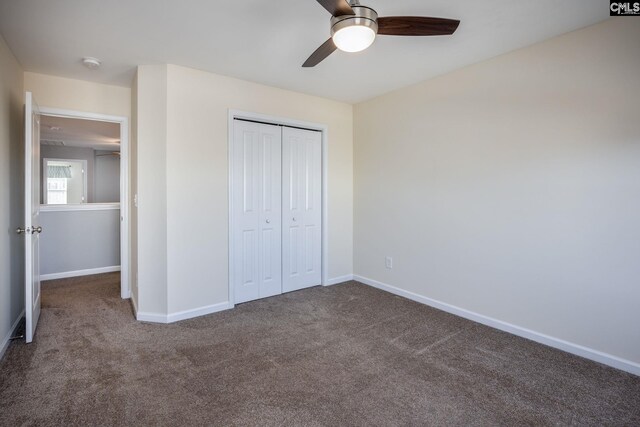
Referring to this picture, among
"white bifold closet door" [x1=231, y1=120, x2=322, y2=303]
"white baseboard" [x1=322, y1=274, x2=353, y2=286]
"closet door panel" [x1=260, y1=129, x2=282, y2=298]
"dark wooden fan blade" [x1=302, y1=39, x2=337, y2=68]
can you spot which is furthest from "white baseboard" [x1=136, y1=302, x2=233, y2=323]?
"dark wooden fan blade" [x1=302, y1=39, x2=337, y2=68]

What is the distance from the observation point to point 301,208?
4.04m

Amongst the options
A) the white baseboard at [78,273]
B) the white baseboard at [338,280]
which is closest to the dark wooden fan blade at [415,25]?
the white baseboard at [338,280]

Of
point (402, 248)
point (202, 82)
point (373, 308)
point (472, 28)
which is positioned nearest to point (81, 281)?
point (202, 82)

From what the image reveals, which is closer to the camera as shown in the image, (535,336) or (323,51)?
(323,51)

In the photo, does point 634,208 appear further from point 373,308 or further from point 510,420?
point 373,308

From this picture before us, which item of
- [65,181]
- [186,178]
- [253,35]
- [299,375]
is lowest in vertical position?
[299,375]

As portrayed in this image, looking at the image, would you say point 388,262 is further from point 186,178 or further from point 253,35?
point 253,35

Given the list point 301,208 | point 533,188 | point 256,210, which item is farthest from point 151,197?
point 533,188

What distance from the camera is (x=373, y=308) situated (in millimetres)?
3432

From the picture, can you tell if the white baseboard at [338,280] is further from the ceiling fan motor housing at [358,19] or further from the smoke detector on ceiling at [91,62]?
the smoke detector on ceiling at [91,62]

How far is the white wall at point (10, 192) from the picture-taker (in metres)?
2.46

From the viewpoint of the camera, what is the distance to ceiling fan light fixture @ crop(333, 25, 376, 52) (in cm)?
171

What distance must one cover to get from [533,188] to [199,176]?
9.75 ft

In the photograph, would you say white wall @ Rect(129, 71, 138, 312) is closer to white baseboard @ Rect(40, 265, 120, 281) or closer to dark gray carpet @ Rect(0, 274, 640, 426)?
dark gray carpet @ Rect(0, 274, 640, 426)
